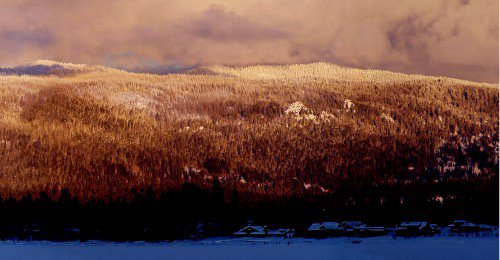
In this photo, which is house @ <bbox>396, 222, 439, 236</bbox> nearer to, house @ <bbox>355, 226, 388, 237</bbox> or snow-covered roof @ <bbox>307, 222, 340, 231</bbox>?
house @ <bbox>355, 226, 388, 237</bbox>

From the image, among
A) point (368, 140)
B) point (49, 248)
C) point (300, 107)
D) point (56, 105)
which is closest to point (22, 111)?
point (56, 105)

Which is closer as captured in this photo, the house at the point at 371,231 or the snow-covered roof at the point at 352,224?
the house at the point at 371,231

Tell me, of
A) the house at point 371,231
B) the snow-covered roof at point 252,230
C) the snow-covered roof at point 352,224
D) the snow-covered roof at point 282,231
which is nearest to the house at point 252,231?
the snow-covered roof at point 252,230

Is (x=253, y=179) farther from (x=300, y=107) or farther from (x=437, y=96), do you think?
(x=437, y=96)

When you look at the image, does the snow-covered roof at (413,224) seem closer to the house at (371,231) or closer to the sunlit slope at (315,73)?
the house at (371,231)

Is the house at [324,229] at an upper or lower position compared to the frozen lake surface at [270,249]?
upper

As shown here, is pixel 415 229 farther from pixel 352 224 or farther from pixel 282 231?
pixel 282 231

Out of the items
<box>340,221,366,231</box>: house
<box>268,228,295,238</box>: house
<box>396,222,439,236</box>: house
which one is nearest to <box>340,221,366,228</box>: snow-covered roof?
<box>340,221,366,231</box>: house
